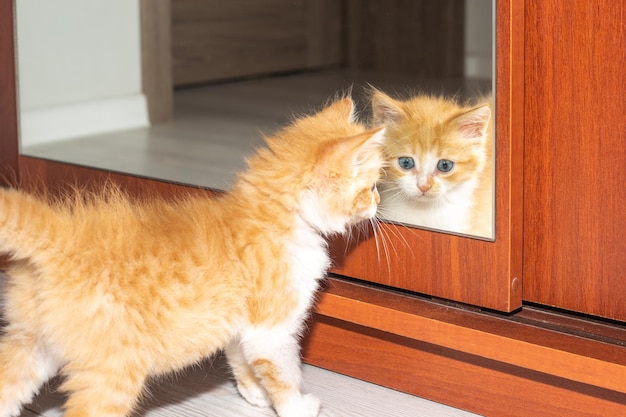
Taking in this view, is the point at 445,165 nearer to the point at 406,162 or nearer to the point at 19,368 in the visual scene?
the point at 406,162

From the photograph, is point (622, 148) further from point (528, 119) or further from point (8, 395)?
point (8, 395)

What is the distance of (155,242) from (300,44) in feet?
4.63

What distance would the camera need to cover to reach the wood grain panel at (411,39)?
1383 mm

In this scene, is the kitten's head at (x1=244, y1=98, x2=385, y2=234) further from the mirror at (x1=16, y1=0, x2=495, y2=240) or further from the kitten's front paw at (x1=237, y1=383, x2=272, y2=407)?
the kitten's front paw at (x1=237, y1=383, x2=272, y2=407)

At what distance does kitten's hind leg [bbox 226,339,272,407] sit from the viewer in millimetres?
1329

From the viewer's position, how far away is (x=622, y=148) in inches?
44.6

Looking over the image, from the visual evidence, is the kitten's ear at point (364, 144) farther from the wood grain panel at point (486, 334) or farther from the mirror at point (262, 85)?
the wood grain panel at point (486, 334)

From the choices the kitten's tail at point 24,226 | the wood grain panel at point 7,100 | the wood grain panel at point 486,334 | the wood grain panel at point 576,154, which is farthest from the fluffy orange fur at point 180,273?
the wood grain panel at point 7,100

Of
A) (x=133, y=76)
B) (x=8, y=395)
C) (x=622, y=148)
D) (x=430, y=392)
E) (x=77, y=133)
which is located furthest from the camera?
(x=133, y=76)

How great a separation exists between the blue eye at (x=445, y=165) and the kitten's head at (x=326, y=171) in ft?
0.30

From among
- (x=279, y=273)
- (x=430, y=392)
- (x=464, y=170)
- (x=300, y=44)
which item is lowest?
(x=430, y=392)

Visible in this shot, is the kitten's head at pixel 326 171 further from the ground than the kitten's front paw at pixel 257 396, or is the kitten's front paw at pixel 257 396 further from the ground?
the kitten's head at pixel 326 171

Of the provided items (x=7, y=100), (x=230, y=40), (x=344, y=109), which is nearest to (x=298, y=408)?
(x=344, y=109)

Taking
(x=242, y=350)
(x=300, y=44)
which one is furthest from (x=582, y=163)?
(x=300, y=44)
